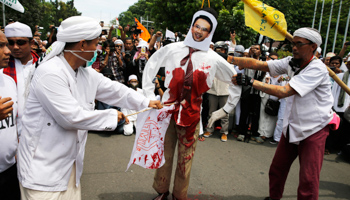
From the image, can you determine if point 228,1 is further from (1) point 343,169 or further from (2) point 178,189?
(2) point 178,189

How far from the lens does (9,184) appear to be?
2172 millimetres

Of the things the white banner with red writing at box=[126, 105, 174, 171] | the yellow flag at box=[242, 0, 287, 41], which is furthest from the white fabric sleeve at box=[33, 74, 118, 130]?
the yellow flag at box=[242, 0, 287, 41]

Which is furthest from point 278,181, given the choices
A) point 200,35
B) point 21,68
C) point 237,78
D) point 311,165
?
point 21,68

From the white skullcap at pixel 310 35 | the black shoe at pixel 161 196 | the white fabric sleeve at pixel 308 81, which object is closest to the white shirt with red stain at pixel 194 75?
the white fabric sleeve at pixel 308 81

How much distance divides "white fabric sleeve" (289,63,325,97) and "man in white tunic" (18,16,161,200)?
1.97 meters

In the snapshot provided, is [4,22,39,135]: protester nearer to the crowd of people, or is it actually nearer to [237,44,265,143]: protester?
the crowd of people

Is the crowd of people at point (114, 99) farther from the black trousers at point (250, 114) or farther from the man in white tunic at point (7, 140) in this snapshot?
the black trousers at point (250, 114)

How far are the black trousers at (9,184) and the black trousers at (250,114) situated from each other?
486 cm

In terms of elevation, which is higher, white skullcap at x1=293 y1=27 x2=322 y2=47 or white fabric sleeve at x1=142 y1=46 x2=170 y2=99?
white skullcap at x1=293 y1=27 x2=322 y2=47

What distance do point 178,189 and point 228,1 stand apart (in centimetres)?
1589

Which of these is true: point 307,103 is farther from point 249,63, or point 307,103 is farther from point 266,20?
point 266,20

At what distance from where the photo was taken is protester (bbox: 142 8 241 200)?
2.92m

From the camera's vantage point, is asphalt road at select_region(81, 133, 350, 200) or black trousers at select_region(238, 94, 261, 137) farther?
black trousers at select_region(238, 94, 261, 137)

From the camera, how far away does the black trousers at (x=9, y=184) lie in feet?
6.93
